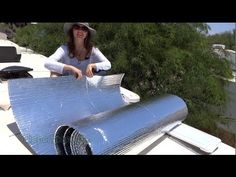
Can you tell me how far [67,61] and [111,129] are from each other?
3.85ft

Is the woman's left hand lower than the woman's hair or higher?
lower

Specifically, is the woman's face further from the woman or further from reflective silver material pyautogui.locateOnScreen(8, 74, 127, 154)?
reflective silver material pyautogui.locateOnScreen(8, 74, 127, 154)

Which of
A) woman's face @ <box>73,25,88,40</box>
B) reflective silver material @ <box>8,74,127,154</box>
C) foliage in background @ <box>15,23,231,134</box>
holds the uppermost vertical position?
woman's face @ <box>73,25,88,40</box>

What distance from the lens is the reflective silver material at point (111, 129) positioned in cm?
195

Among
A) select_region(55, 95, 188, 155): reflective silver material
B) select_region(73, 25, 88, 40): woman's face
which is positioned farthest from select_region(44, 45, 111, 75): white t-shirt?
select_region(55, 95, 188, 155): reflective silver material

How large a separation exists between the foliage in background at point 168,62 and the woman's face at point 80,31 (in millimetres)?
5288

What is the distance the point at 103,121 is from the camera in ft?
6.87

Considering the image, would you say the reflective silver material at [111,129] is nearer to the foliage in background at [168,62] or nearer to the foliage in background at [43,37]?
the foliage in background at [168,62]

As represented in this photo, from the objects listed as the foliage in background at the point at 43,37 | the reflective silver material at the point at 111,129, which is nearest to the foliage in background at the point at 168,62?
the foliage in background at the point at 43,37

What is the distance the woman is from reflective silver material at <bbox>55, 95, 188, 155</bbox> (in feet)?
2.24

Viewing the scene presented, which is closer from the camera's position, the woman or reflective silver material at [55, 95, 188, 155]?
reflective silver material at [55, 95, 188, 155]

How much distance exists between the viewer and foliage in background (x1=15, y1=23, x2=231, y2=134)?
861 centimetres
